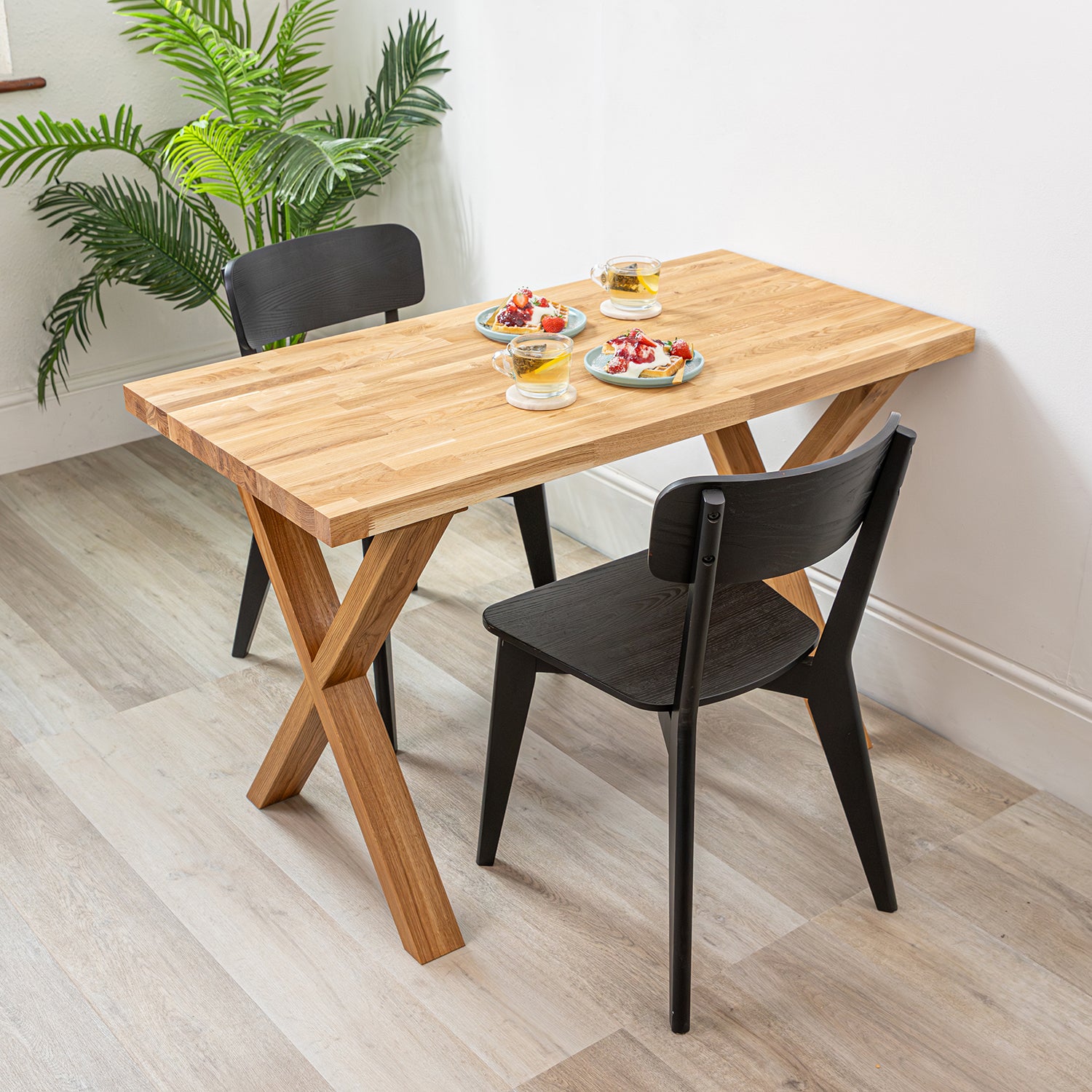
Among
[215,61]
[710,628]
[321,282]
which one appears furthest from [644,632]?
[215,61]

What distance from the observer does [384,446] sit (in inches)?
68.0

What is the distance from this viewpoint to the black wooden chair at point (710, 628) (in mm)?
1492

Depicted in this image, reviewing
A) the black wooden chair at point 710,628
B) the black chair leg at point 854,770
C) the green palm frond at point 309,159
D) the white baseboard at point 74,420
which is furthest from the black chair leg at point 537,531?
the white baseboard at point 74,420

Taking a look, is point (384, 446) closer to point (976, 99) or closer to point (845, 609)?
point (845, 609)

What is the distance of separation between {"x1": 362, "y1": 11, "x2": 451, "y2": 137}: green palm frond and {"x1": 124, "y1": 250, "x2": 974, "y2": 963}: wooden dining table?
115 centimetres

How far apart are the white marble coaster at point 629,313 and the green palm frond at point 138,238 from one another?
1.46m

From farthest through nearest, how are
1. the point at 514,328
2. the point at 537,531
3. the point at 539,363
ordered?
the point at 537,531 → the point at 514,328 → the point at 539,363

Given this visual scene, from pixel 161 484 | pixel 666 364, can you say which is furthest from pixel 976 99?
pixel 161 484

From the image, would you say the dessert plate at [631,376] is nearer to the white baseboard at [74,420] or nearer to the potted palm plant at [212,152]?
the potted palm plant at [212,152]

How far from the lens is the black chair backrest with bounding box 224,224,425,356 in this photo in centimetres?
233

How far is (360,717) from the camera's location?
6.11ft

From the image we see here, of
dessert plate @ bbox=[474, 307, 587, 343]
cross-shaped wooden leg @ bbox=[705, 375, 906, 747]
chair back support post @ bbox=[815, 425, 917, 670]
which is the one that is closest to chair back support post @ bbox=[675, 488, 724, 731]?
chair back support post @ bbox=[815, 425, 917, 670]

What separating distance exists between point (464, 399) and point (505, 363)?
8 cm

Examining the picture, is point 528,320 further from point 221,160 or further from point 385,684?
point 221,160
